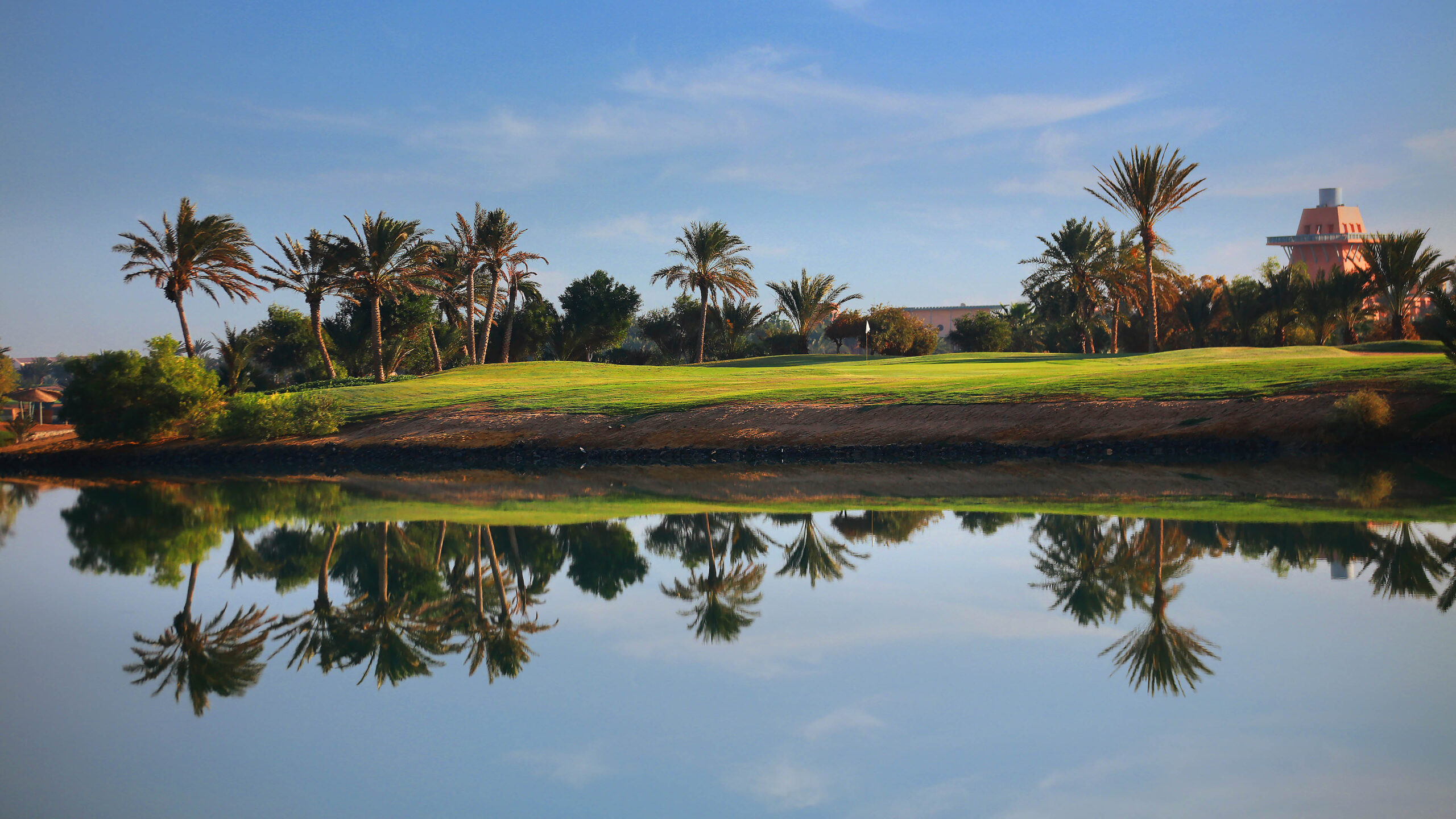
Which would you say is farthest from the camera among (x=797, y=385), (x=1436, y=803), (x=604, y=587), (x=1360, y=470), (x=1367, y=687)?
(x=797, y=385)

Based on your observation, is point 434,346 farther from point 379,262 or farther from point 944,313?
point 944,313

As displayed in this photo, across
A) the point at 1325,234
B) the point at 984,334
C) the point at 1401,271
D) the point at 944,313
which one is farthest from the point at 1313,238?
the point at 1401,271

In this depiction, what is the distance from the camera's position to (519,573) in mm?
11273

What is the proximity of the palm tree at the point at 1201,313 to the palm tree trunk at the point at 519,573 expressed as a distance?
1951 inches

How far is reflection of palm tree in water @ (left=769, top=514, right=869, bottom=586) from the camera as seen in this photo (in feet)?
35.6

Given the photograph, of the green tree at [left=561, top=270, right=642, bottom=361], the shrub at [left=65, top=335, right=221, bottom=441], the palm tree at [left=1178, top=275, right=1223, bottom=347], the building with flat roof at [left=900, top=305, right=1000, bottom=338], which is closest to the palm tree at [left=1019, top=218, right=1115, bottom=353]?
the palm tree at [left=1178, top=275, right=1223, bottom=347]

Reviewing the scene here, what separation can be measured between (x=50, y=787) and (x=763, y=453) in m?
20.9

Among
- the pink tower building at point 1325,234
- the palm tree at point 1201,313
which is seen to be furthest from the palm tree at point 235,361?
the pink tower building at point 1325,234

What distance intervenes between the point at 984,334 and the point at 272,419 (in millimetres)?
46281

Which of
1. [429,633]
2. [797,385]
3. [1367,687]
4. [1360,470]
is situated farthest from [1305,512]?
[797,385]

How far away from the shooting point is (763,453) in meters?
25.9

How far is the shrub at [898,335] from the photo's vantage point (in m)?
65.2

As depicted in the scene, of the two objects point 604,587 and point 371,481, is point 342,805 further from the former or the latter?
point 371,481

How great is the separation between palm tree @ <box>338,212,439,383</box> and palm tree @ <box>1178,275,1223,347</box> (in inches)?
1503
